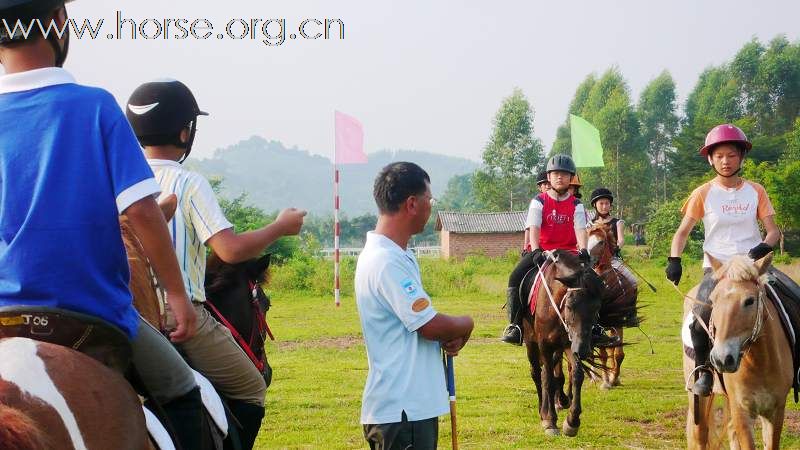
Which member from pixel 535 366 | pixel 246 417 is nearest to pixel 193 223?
pixel 246 417

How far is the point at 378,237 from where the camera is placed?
11.4 ft

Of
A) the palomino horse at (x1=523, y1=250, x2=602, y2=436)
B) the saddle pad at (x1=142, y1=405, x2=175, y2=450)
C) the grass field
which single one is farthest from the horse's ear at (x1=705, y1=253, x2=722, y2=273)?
the saddle pad at (x1=142, y1=405, x2=175, y2=450)

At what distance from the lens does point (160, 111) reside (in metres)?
3.55

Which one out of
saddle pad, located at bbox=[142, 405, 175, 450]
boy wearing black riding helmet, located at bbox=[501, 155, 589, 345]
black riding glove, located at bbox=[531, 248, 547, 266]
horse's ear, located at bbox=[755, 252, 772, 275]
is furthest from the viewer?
boy wearing black riding helmet, located at bbox=[501, 155, 589, 345]

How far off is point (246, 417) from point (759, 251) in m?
3.82

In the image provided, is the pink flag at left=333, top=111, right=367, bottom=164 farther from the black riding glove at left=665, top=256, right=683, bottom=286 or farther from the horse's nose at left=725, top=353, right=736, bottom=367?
the horse's nose at left=725, top=353, right=736, bottom=367

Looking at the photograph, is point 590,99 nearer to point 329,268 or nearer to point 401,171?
point 329,268

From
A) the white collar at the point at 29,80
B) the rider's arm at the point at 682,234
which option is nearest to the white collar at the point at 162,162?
the white collar at the point at 29,80

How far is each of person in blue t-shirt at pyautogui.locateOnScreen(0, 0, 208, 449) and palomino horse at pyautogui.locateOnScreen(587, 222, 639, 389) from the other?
6660 millimetres

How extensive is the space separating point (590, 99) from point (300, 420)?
7096 cm

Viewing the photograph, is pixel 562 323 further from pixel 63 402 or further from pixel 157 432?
pixel 63 402

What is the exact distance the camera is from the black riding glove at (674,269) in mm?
6508

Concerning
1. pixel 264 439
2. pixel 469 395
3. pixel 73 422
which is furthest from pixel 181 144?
pixel 469 395

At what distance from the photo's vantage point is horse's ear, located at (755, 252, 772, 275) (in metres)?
5.38
